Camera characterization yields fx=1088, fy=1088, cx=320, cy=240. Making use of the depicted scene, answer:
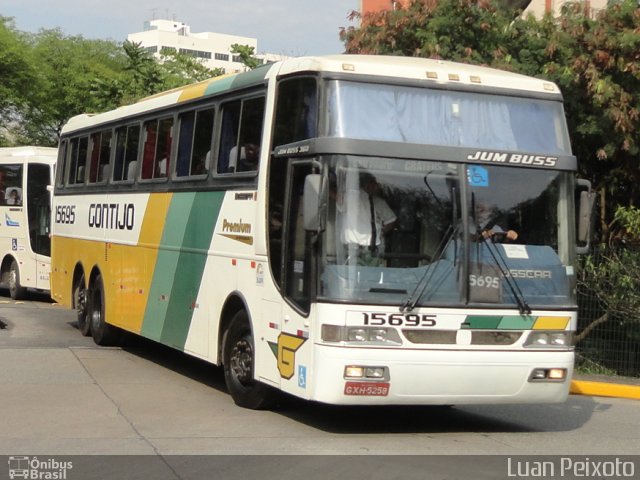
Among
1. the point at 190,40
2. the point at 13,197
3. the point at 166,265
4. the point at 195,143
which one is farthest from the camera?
the point at 190,40

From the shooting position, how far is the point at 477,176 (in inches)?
376

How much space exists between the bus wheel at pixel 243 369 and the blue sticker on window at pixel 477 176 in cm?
270

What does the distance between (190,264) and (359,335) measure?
3.88 m

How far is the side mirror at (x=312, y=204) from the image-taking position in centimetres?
905

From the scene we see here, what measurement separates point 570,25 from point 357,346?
9.34 metres

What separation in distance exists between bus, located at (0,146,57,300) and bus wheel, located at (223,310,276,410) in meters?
15.4

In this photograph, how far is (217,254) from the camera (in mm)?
11609

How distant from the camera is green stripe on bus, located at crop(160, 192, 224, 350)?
39.0 ft

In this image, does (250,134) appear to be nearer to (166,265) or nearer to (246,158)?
(246,158)

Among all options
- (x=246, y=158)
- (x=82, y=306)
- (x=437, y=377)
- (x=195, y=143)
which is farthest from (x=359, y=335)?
(x=82, y=306)

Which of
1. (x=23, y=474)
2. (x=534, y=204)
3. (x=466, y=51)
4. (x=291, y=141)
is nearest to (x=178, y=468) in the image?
(x=23, y=474)

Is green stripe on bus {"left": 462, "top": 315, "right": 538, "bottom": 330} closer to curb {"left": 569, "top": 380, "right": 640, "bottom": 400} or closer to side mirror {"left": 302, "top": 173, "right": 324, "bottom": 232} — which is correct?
side mirror {"left": 302, "top": 173, "right": 324, "bottom": 232}

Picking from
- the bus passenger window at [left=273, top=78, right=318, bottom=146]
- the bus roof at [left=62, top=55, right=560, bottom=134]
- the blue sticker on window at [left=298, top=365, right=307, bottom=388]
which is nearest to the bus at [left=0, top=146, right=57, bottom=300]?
the bus roof at [left=62, top=55, right=560, bottom=134]

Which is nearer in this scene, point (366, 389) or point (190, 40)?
point (366, 389)
